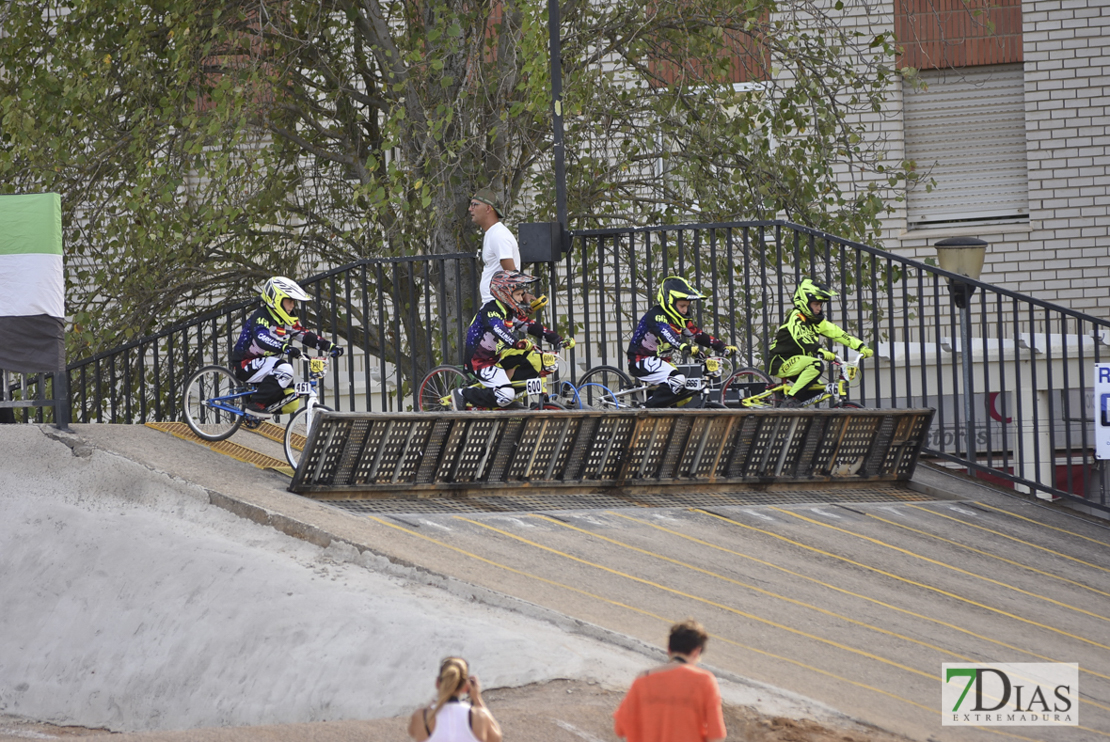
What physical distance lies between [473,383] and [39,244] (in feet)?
11.3

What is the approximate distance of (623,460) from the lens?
1041cm

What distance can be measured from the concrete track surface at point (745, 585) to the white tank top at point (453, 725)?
1.88m

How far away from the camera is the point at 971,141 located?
20.0 meters

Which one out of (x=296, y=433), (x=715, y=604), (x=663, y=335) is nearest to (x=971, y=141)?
(x=663, y=335)

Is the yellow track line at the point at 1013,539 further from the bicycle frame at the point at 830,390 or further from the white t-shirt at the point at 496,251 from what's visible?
the white t-shirt at the point at 496,251

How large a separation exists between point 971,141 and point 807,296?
9.09 meters

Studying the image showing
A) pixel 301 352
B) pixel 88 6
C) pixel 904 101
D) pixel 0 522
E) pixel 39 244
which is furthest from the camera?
pixel 904 101

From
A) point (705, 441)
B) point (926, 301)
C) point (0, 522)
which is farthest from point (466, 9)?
point (926, 301)

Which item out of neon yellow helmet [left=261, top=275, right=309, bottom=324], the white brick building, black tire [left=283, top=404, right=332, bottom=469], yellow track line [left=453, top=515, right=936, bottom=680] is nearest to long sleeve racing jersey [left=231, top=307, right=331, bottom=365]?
neon yellow helmet [left=261, top=275, right=309, bottom=324]

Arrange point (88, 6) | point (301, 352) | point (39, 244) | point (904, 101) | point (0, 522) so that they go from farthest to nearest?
1. point (904, 101)
2. point (88, 6)
3. point (301, 352)
4. point (39, 244)
5. point (0, 522)

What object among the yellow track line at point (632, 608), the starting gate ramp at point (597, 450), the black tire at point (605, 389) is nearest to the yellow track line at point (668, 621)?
the yellow track line at point (632, 608)

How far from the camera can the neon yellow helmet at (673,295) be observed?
12164 mm

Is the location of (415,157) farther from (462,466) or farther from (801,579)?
(801,579)

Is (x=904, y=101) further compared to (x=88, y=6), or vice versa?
(x=904, y=101)
